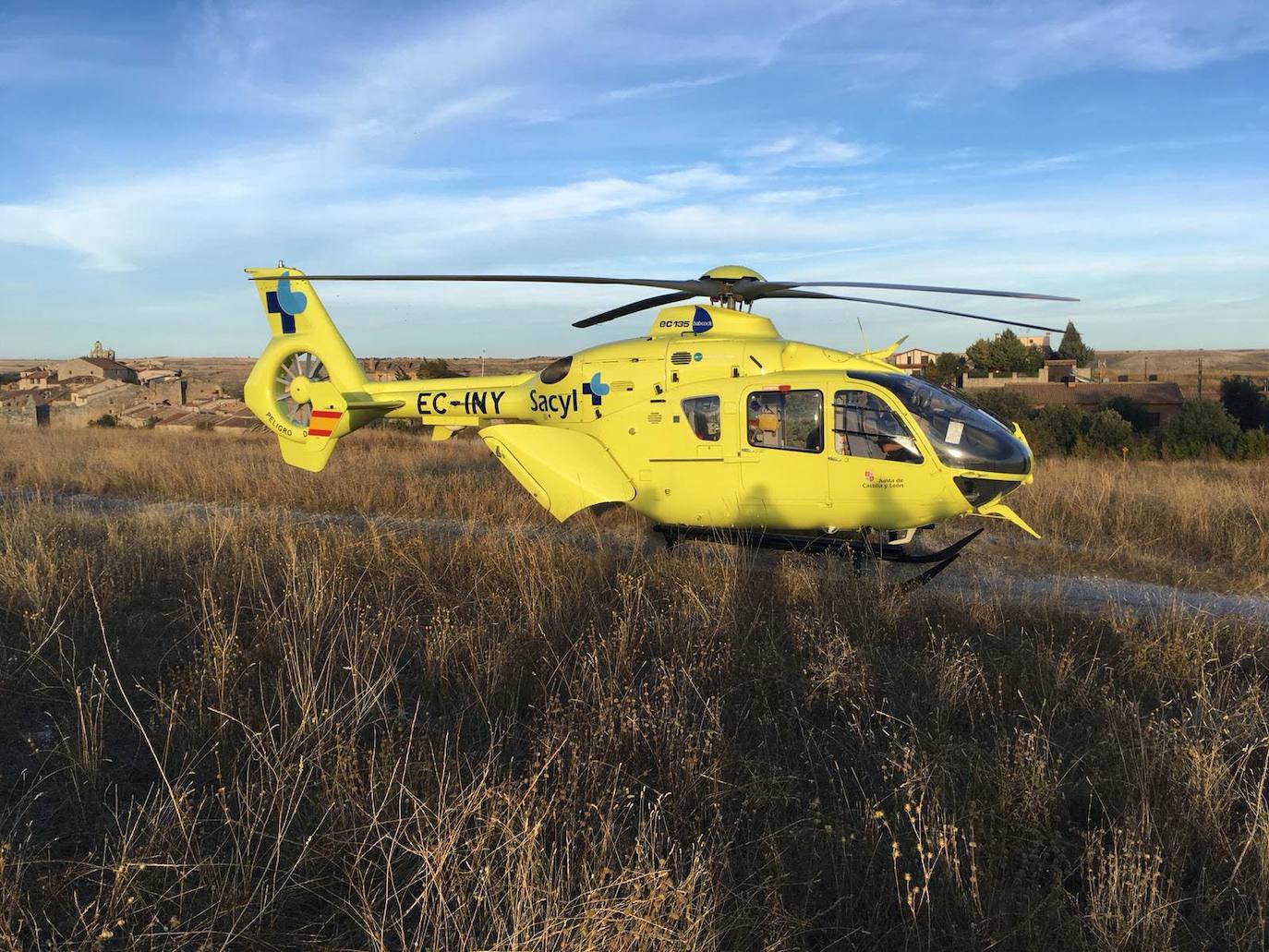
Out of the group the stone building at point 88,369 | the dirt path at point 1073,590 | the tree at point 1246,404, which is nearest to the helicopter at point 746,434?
the dirt path at point 1073,590

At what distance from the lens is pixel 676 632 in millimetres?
5629

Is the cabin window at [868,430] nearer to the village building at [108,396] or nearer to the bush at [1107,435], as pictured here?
the bush at [1107,435]

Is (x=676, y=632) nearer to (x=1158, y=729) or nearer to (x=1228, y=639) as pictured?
(x=1158, y=729)

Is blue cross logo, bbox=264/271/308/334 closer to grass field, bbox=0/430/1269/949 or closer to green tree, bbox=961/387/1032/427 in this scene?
grass field, bbox=0/430/1269/949

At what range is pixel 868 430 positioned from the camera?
313 inches

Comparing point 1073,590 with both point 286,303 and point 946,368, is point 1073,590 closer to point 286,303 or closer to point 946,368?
point 286,303

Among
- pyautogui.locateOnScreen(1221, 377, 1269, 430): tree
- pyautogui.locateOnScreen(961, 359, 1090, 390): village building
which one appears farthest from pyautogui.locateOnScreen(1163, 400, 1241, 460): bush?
pyautogui.locateOnScreen(961, 359, 1090, 390): village building

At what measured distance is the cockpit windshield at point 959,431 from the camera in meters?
7.67

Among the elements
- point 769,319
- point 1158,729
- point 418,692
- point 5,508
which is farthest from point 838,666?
point 5,508

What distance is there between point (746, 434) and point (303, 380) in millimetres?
6840

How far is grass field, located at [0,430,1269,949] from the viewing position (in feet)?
9.30

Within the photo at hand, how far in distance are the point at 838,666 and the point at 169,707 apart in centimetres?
354

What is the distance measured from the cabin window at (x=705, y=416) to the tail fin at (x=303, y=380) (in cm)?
485

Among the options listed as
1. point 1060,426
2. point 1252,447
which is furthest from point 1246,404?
point 1252,447
